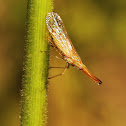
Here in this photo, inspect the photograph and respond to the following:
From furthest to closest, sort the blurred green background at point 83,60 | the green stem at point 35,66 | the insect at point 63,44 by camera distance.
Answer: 1. the blurred green background at point 83,60
2. the insect at point 63,44
3. the green stem at point 35,66

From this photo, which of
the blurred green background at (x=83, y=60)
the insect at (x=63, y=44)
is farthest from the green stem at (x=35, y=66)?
the blurred green background at (x=83, y=60)

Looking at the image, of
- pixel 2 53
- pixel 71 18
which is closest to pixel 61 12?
pixel 71 18

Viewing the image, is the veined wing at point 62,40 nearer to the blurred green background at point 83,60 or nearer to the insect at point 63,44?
the insect at point 63,44

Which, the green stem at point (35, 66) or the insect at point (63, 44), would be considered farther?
the insect at point (63, 44)

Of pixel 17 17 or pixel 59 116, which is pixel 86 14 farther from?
pixel 59 116

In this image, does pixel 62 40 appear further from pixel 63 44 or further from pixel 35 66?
pixel 35 66

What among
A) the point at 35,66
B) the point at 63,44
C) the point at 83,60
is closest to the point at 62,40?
the point at 63,44
